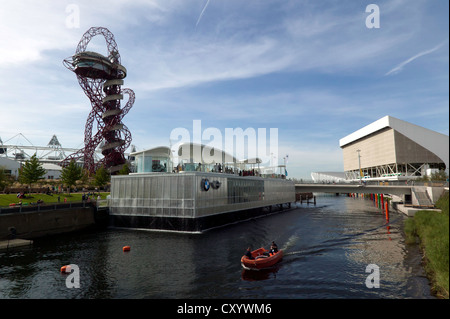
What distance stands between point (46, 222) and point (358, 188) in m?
77.6

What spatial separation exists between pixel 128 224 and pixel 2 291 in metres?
26.2

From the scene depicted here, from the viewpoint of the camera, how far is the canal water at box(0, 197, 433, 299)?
20125mm

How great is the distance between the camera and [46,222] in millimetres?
40031

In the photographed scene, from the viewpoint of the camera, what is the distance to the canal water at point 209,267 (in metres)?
20.1

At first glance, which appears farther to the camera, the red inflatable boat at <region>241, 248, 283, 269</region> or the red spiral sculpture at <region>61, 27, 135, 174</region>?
the red spiral sculpture at <region>61, 27, 135, 174</region>

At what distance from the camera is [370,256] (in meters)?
29.2

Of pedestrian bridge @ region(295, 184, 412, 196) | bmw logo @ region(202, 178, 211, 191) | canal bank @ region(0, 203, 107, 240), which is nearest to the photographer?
canal bank @ region(0, 203, 107, 240)

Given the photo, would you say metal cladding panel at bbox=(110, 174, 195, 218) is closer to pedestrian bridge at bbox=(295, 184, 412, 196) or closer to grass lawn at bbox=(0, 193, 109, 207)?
grass lawn at bbox=(0, 193, 109, 207)

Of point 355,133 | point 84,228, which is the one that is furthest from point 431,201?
point 355,133

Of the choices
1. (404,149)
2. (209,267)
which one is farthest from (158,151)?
(404,149)

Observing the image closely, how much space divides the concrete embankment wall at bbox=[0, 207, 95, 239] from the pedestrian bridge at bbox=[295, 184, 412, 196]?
65786 millimetres

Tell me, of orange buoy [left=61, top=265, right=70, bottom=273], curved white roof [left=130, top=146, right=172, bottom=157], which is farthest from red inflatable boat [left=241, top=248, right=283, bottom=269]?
curved white roof [left=130, top=146, right=172, bottom=157]

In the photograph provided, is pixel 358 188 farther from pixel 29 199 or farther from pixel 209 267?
pixel 29 199

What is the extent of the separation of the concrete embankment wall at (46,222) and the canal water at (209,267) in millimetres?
1890
